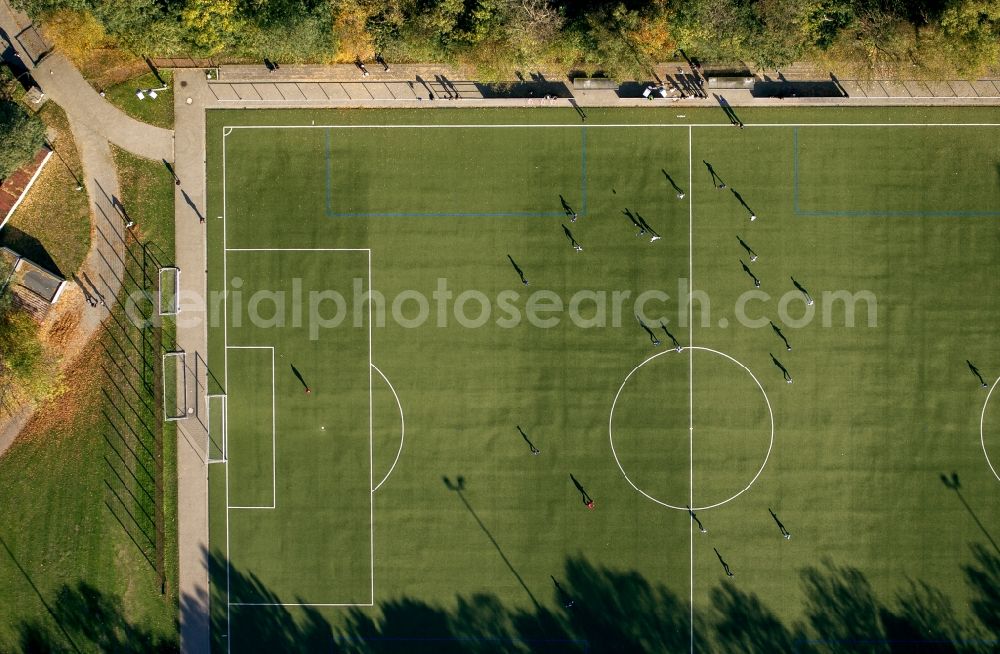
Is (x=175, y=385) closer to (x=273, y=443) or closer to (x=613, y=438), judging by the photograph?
(x=273, y=443)

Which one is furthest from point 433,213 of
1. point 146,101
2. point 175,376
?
point 146,101

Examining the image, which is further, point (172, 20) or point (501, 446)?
point (501, 446)

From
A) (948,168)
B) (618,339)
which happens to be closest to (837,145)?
(948,168)

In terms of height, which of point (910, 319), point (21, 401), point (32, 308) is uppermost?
point (32, 308)

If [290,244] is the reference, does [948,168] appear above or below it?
below

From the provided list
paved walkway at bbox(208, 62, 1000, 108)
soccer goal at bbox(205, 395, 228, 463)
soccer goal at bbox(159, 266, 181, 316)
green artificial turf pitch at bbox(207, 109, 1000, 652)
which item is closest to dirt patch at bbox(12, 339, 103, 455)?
soccer goal at bbox(159, 266, 181, 316)

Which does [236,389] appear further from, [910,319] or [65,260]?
[910,319]

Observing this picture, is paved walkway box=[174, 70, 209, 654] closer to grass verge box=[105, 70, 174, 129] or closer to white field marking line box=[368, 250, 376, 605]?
grass verge box=[105, 70, 174, 129]
